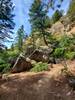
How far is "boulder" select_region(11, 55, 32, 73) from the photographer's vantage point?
2175 centimetres

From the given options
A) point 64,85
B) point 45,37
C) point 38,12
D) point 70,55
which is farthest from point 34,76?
point 45,37

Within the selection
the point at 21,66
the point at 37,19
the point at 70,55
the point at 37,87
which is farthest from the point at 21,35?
the point at 37,87

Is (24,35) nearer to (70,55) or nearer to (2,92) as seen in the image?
(70,55)

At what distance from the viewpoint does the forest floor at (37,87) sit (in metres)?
15.3

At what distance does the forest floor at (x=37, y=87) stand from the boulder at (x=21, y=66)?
1.96 m

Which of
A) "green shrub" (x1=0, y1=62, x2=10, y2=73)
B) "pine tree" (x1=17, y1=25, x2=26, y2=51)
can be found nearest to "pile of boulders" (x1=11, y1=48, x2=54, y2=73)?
"green shrub" (x1=0, y1=62, x2=10, y2=73)

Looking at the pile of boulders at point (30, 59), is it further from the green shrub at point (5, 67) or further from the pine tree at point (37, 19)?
the pine tree at point (37, 19)

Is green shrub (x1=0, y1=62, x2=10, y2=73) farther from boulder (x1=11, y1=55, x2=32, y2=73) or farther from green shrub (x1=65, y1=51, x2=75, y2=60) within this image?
green shrub (x1=65, y1=51, x2=75, y2=60)

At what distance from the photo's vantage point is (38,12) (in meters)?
38.4

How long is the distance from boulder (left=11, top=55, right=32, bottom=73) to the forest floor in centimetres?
196

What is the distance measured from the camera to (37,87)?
16656mm

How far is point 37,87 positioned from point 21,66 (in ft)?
19.6

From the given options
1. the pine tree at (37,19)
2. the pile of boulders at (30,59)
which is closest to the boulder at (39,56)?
the pile of boulders at (30,59)

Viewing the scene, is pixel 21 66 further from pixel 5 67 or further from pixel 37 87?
Answer: pixel 37 87
